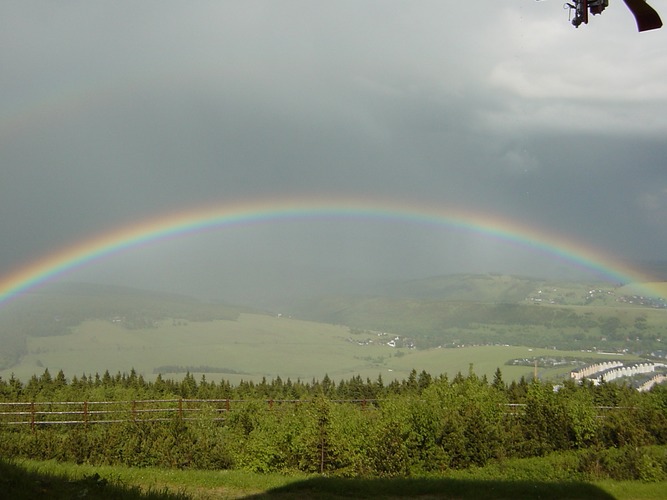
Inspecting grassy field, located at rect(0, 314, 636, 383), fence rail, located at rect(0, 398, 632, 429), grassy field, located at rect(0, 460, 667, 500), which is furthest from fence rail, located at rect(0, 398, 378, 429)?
grassy field, located at rect(0, 314, 636, 383)

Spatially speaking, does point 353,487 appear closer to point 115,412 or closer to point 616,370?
point 115,412

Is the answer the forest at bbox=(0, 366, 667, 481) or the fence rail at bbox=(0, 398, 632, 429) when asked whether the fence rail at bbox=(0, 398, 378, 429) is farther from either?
the forest at bbox=(0, 366, 667, 481)

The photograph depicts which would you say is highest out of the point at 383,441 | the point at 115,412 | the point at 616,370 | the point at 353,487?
the point at 115,412

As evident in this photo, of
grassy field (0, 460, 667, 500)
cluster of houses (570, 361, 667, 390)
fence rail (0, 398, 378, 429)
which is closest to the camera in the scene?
grassy field (0, 460, 667, 500)

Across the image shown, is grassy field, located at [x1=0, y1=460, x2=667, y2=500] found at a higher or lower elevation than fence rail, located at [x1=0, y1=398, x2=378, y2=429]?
lower

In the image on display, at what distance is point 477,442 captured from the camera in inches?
745

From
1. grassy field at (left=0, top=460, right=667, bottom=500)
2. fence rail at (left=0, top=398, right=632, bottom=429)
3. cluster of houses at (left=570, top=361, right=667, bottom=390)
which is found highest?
fence rail at (left=0, top=398, right=632, bottom=429)

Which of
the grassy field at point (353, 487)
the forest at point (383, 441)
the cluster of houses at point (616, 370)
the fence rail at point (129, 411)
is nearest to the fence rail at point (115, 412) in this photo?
the fence rail at point (129, 411)

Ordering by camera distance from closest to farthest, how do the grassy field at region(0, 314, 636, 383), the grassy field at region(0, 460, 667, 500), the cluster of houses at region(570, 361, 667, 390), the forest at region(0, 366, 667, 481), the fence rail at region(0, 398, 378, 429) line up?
the grassy field at region(0, 460, 667, 500)
the forest at region(0, 366, 667, 481)
the fence rail at region(0, 398, 378, 429)
the cluster of houses at region(570, 361, 667, 390)
the grassy field at region(0, 314, 636, 383)

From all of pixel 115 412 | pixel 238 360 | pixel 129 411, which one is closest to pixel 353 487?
pixel 129 411

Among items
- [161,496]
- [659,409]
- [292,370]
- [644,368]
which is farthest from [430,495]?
[292,370]

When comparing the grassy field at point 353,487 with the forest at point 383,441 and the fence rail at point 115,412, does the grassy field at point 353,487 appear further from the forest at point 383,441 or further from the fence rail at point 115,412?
the fence rail at point 115,412

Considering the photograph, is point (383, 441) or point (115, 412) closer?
point (383, 441)

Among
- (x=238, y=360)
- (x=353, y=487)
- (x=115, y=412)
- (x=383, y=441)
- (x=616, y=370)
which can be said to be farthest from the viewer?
(x=238, y=360)
